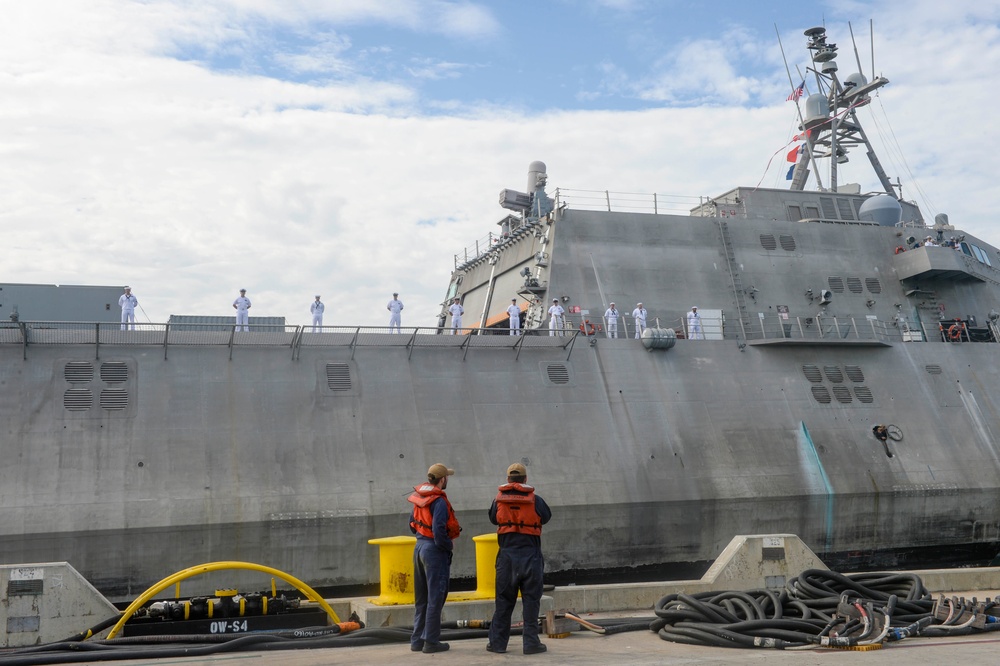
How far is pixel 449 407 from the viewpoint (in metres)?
19.7

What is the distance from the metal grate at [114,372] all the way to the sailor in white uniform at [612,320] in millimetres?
11639

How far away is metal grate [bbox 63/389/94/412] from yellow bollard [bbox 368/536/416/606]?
9.29 metres

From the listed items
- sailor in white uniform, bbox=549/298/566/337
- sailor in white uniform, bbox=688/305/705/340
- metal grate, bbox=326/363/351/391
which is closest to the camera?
metal grate, bbox=326/363/351/391

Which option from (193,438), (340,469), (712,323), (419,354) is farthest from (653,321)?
(193,438)

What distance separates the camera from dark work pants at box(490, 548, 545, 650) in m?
9.01

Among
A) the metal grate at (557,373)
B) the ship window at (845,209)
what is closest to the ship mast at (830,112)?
the ship window at (845,209)

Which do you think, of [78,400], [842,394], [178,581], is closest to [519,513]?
[178,581]

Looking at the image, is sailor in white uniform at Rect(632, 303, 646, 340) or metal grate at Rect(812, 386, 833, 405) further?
sailor in white uniform at Rect(632, 303, 646, 340)

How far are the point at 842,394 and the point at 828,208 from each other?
832 centimetres

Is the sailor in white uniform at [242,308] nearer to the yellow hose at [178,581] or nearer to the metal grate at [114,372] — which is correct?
the metal grate at [114,372]

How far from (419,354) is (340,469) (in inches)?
143

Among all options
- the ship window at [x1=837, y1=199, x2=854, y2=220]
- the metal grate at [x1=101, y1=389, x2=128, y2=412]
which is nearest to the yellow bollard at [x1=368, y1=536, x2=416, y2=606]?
the metal grate at [x1=101, y1=389, x2=128, y2=412]

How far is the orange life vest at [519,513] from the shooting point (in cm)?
918

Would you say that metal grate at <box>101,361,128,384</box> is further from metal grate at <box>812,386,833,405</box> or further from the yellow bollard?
metal grate at <box>812,386,833,405</box>
